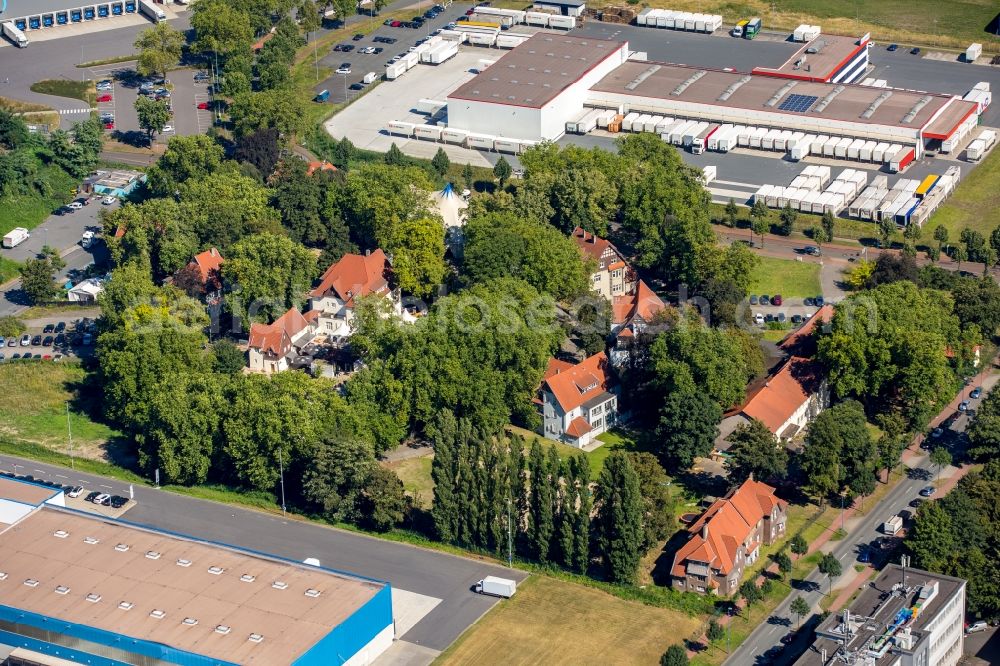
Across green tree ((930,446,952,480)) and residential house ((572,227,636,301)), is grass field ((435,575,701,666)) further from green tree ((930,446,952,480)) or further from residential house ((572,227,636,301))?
residential house ((572,227,636,301))

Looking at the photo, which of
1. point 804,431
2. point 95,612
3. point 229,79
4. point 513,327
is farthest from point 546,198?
point 95,612

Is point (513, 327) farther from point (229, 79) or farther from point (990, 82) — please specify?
point (990, 82)

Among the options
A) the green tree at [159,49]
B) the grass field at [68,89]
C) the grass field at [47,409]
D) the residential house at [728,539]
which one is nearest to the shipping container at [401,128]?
the green tree at [159,49]

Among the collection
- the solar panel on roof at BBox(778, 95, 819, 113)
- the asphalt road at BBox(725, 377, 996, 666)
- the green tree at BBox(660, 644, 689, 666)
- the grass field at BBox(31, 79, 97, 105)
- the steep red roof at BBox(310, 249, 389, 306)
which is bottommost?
the asphalt road at BBox(725, 377, 996, 666)

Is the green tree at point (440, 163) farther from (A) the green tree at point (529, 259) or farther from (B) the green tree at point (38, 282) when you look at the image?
(B) the green tree at point (38, 282)

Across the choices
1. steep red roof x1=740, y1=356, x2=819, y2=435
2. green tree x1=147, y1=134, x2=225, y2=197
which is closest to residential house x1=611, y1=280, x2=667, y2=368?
steep red roof x1=740, y1=356, x2=819, y2=435

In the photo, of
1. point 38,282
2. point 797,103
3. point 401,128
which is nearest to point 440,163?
point 401,128
